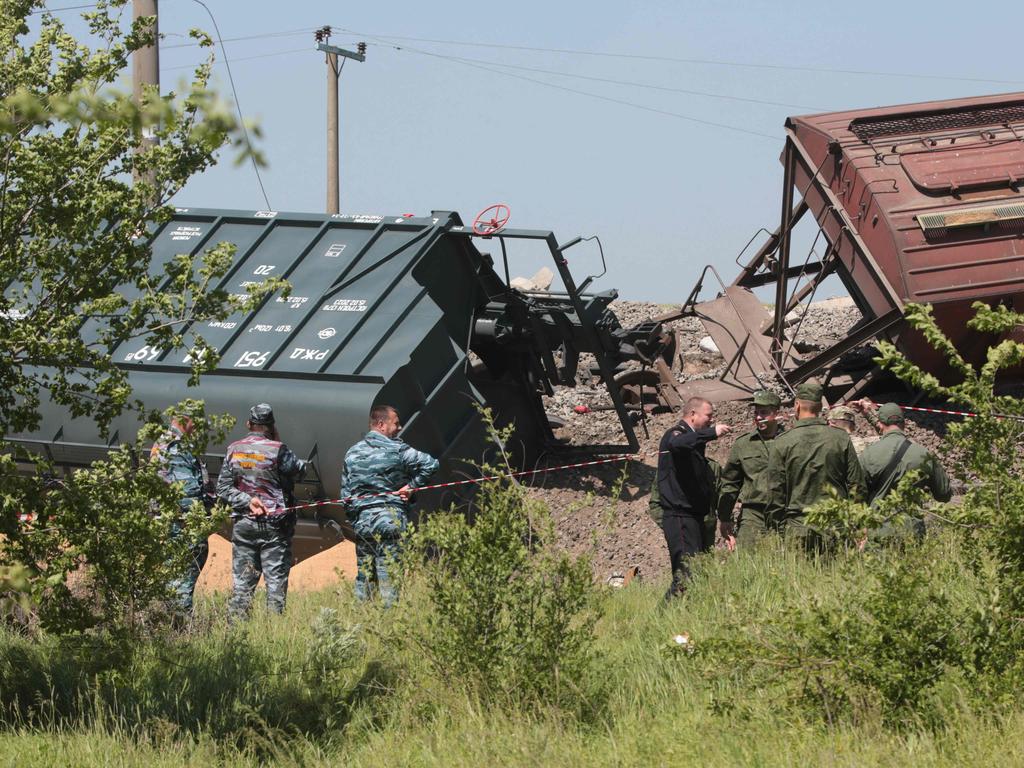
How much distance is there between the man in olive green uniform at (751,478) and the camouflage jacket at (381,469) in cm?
196

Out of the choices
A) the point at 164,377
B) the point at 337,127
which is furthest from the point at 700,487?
the point at 337,127

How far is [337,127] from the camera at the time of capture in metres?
28.2

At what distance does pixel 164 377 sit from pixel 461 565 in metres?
5.67

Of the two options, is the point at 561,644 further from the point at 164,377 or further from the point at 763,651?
the point at 164,377

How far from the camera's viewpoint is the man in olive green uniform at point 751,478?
8.75 m

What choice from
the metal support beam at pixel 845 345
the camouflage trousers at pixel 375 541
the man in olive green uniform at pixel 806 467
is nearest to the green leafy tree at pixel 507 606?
the camouflage trousers at pixel 375 541

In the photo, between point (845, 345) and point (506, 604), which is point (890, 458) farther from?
point (845, 345)

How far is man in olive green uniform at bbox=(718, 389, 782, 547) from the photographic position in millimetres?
8750

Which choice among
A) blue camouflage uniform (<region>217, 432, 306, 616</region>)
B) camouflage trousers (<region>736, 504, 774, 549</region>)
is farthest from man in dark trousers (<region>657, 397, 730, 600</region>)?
blue camouflage uniform (<region>217, 432, 306, 616</region>)

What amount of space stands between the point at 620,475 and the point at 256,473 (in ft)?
14.9

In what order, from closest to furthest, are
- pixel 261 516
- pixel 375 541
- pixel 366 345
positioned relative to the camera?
1. pixel 375 541
2. pixel 261 516
3. pixel 366 345

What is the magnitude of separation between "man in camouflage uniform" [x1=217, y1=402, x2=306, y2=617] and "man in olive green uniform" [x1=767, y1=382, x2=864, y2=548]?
3.10 metres

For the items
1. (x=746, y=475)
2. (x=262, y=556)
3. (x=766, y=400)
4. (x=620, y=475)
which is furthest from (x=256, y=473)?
(x=620, y=475)

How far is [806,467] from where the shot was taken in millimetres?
8438
